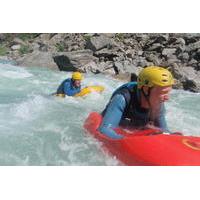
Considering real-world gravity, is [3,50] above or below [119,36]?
below

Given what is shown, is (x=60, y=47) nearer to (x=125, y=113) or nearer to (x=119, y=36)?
(x=119, y=36)

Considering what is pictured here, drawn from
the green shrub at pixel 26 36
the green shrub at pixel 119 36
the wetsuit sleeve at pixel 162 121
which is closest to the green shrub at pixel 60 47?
the green shrub at pixel 26 36

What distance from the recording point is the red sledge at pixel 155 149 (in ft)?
13.9

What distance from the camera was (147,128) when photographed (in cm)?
526

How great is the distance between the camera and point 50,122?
695 cm

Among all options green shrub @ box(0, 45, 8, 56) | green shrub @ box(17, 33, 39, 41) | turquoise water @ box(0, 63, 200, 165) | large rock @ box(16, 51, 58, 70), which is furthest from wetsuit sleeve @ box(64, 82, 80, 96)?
green shrub @ box(17, 33, 39, 41)

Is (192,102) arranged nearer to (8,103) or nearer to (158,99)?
(8,103)

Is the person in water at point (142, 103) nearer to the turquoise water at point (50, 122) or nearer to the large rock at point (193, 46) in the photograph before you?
the turquoise water at point (50, 122)

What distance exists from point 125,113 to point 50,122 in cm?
198

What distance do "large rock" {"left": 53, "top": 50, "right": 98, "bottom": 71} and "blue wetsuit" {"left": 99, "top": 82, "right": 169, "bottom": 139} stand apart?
33.4ft

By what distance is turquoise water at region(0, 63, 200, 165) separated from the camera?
17.1 feet

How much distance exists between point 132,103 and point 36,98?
13.2 feet

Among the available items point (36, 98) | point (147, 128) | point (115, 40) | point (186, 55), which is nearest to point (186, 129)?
point (147, 128)

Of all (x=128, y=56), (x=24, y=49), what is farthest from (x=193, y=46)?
(x=24, y=49)
